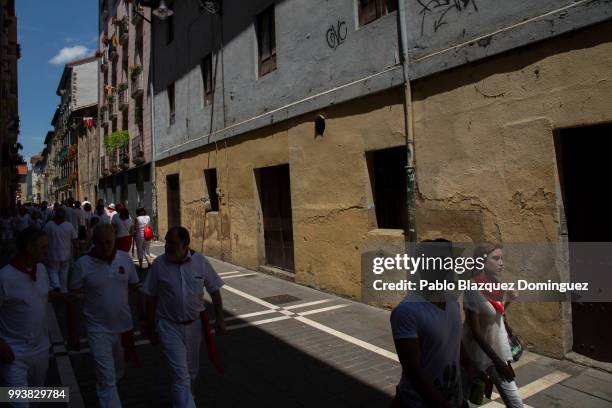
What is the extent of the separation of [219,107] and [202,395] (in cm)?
928

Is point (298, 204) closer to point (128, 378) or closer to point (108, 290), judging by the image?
point (128, 378)

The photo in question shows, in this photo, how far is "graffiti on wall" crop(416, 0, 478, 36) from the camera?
572 centimetres

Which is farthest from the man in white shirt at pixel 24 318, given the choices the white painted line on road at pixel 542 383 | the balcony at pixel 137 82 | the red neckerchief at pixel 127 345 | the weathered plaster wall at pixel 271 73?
the balcony at pixel 137 82

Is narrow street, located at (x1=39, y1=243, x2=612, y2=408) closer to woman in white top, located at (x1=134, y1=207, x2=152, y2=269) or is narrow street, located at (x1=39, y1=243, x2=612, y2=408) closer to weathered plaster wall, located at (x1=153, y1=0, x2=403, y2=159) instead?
weathered plaster wall, located at (x1=153, y1=0, x2=403, y2=159)

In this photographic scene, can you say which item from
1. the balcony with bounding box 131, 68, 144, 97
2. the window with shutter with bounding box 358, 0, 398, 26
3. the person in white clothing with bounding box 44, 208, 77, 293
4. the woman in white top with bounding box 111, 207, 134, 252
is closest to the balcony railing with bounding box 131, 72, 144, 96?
the balcony with bounding box 131, 68, 144, 97

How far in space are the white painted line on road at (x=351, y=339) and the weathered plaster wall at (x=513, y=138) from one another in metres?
1.56

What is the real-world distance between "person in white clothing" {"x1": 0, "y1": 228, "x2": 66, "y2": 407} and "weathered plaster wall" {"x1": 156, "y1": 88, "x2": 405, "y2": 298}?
498cm

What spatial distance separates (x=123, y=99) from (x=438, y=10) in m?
19.9

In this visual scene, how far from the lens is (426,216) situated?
6328 millimetres

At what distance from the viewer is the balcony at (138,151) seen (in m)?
19.3

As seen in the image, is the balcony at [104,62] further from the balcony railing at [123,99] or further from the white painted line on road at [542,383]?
the white painted line on road at [542,383]

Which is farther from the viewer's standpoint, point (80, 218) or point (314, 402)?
point (80, 218)

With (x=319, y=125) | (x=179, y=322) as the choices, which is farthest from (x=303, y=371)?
(x=319, y=125)

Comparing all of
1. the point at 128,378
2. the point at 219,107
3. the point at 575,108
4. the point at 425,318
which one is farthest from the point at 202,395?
the point at 219,107
